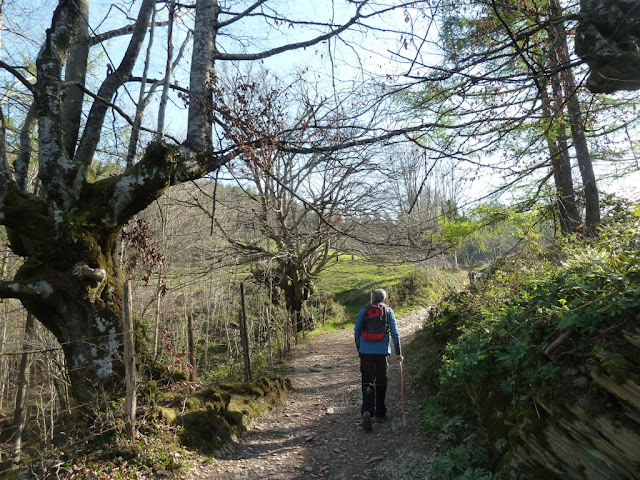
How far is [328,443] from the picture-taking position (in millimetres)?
4875

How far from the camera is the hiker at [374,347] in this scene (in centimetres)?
504

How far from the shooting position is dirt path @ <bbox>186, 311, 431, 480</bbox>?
4078mm

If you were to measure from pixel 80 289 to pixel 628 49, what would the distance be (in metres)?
6.15

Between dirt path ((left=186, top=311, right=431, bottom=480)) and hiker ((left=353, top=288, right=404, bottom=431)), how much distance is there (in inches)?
16.4

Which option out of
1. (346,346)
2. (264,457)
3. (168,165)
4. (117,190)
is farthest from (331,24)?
(346,346)

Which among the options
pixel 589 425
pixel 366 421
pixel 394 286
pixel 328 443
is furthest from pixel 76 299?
pixel 394 286

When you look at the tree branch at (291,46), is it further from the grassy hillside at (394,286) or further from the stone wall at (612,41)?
the grassy hillside at (394,286)

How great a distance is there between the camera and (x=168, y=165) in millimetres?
4219

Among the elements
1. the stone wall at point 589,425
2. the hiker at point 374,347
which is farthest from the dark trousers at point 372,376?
the stone wall at point 589,425

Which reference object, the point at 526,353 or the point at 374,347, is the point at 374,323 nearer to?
the point at 374,347

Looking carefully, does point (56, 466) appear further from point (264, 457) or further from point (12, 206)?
point (12, 206)

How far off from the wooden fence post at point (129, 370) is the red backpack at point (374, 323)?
3002mm

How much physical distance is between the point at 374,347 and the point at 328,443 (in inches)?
57.4

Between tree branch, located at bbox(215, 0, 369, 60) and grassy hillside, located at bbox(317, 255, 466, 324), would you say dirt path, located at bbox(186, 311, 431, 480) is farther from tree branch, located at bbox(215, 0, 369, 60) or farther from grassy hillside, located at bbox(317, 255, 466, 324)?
grassy hillside, located at bbox(317, 255, 466, 324)
